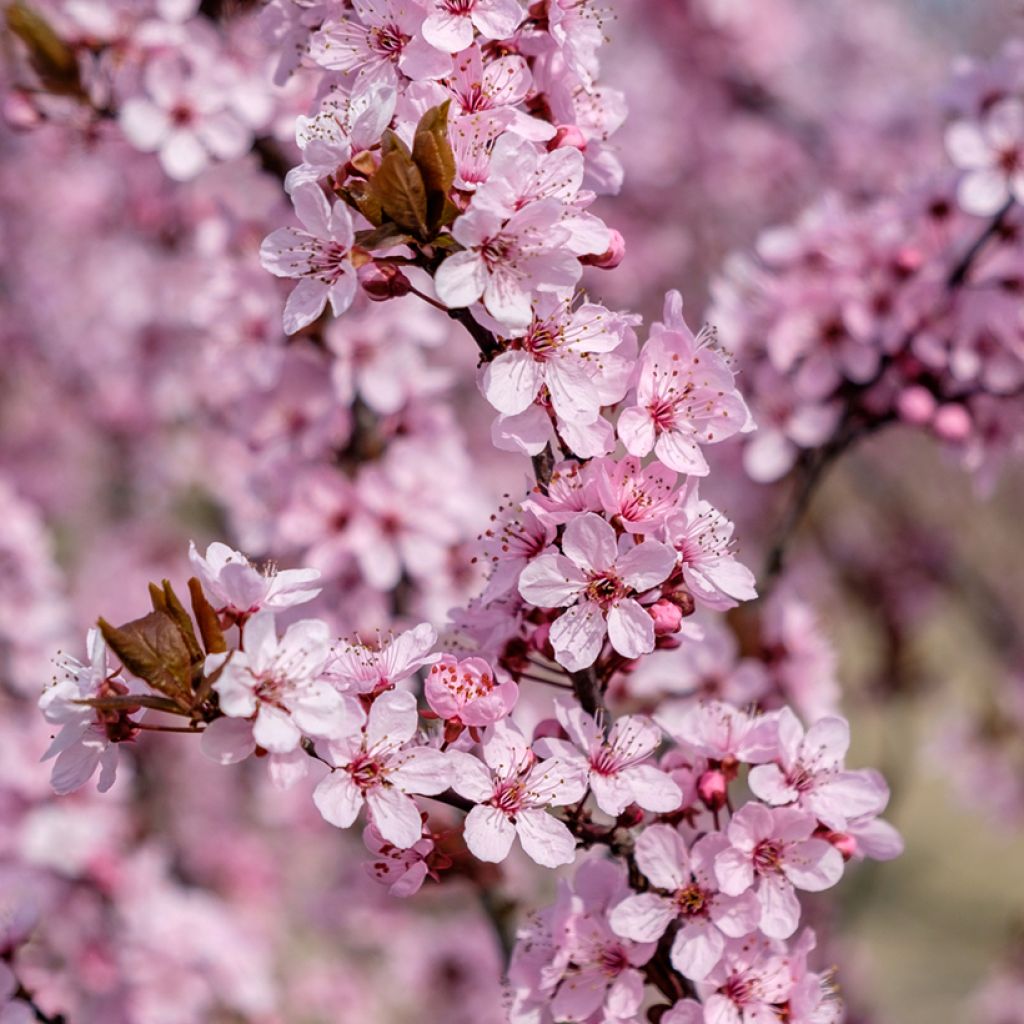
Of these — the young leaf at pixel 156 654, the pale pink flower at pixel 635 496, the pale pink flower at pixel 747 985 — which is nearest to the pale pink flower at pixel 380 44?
the pale pink flower at pixel 635 496

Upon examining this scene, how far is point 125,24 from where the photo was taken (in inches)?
91.2

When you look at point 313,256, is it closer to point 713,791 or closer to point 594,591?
point 594,591

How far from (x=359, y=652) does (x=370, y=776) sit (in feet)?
0.47

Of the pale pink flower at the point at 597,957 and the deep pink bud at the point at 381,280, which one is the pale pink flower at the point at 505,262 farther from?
the pale pink flower at the point at 597,957

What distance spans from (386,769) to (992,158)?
1700mm

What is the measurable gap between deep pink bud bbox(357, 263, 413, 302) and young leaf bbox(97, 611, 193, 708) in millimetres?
457

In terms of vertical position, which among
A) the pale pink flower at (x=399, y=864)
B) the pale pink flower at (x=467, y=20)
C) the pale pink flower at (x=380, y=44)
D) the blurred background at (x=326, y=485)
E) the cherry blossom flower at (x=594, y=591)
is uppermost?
the pale pink flower at (x=467, y=20)

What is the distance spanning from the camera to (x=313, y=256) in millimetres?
1377

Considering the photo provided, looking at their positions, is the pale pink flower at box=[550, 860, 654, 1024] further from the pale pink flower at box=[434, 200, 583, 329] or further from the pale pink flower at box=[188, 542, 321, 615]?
the pale pink flower at box=[434, 200, 583, 329]

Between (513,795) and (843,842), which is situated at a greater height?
(513,795)

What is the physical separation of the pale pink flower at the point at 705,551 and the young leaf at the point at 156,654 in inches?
22.5

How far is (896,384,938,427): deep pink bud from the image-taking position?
7.36ft

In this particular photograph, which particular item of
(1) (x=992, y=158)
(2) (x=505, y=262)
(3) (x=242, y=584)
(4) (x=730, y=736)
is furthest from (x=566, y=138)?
(1) (x=992, y=158)

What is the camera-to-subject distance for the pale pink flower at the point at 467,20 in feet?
4.35
